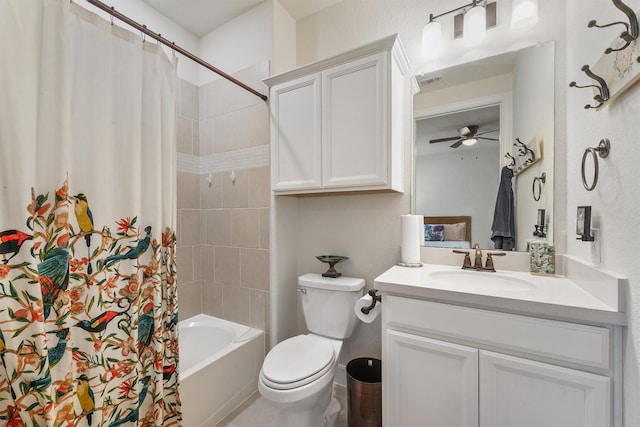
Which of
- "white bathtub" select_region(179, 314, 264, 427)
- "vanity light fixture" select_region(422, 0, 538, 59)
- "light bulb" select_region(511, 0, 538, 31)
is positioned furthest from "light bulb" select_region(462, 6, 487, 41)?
"white bathtub" select_region(179, 314, 264, 427)

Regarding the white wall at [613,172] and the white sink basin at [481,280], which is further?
the white sink basin at [481,280]

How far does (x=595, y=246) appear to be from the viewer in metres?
1.02

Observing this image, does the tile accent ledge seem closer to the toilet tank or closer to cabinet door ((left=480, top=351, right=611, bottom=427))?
the toilet tank

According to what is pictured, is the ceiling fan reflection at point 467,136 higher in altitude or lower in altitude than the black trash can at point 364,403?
higher

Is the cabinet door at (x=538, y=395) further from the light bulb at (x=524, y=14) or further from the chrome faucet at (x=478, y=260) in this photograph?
the light bulb at (x=524, y=14)

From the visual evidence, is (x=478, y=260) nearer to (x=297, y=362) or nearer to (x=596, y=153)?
(x=596, y=153)

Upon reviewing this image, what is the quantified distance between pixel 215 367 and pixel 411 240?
1381mm

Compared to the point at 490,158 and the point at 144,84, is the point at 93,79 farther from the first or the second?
the point at 490,158

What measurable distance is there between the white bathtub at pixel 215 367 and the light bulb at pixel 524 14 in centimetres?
240

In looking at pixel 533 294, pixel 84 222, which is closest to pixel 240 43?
pixel 84 222

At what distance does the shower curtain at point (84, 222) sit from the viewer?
32.9 inches

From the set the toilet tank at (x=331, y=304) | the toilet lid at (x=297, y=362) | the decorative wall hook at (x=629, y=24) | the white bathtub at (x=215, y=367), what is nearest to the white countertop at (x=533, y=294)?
the toilet tank at (x=331, y=304)

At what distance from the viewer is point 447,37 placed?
1596 millimetres

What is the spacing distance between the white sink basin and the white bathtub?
1312 mm
